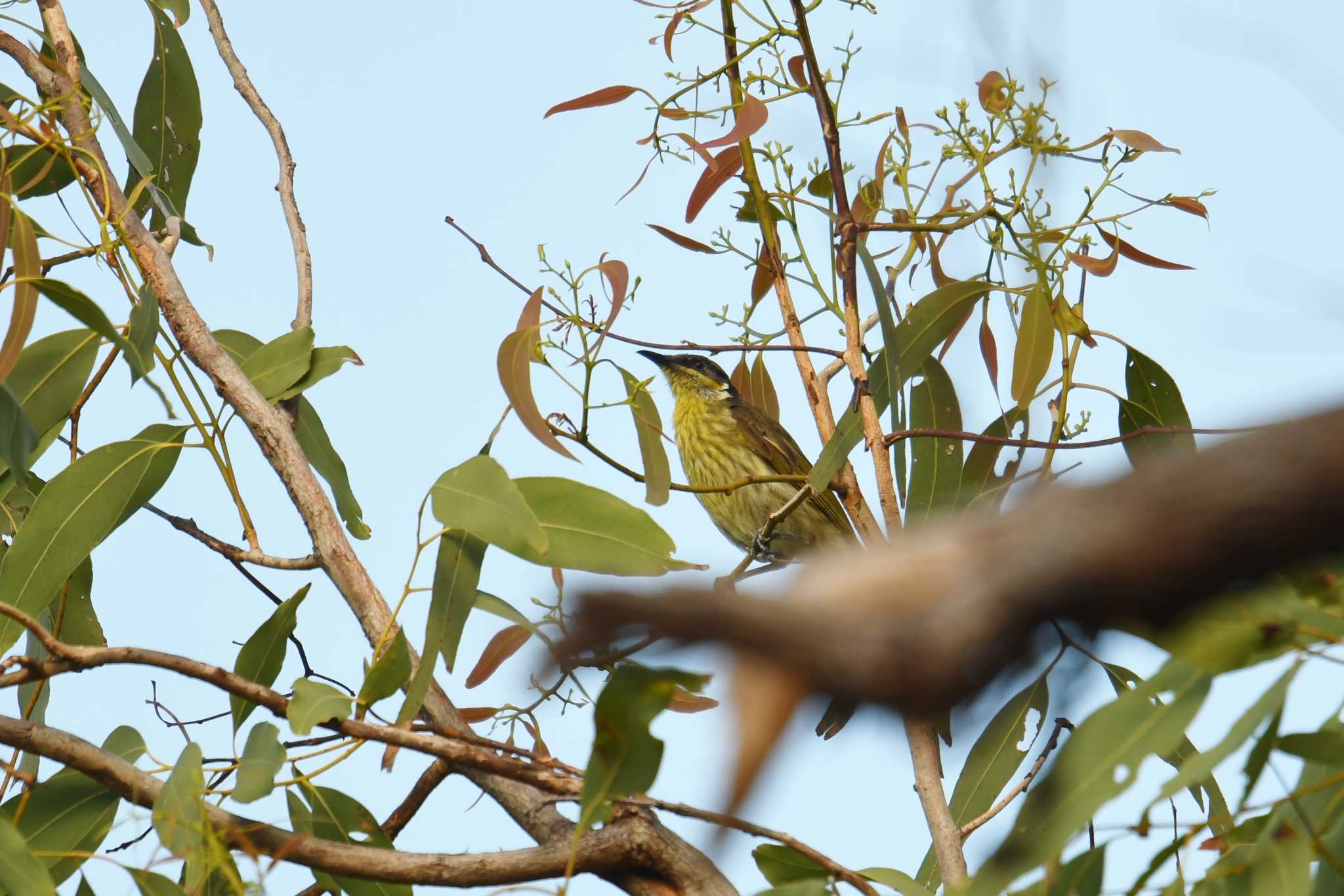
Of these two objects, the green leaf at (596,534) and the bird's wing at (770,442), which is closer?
the green leaf at (596,534)

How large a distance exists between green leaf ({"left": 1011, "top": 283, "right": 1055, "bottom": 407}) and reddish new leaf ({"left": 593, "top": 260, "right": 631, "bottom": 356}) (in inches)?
26.5

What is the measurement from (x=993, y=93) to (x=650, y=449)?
36.5 inches

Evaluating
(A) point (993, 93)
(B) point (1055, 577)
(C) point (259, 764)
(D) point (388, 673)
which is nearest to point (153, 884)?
(C) point (259, 764)

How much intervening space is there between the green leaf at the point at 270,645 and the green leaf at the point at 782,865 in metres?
0.85

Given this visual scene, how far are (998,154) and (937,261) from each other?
0.36 meters

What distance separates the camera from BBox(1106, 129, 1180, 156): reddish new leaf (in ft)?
8.09

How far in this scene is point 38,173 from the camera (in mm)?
2484

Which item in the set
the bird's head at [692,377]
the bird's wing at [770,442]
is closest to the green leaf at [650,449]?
the bird's wing at [770,442]

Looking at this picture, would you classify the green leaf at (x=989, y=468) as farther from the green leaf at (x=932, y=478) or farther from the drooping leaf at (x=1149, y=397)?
the drooping leaf at (x=1149, y=397)

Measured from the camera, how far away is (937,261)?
267 centimetres

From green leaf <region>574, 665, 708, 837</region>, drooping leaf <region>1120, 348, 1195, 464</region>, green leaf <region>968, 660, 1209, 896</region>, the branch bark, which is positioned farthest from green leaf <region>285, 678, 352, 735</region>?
drooping leaf <region>1120, 348, 1195, 464</region>

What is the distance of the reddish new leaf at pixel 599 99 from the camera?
2398 millimetres

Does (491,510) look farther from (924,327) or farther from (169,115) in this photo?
(169,115)

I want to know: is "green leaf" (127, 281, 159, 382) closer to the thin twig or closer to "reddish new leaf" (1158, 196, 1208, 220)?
the thin twig
